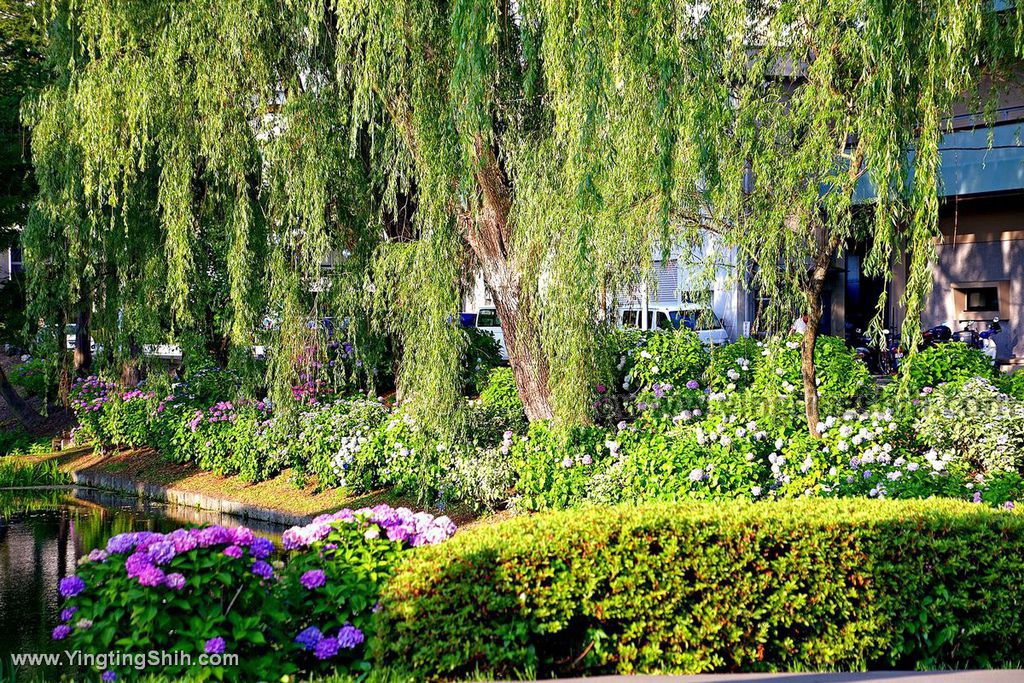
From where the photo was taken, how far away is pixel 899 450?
957 centimetres

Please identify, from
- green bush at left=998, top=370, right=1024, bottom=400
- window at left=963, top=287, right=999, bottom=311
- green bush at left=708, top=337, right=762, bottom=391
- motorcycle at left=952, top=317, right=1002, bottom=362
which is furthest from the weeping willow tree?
window at left=963, top=287, right=999, bottom=311

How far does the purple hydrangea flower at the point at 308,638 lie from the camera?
17.5ft

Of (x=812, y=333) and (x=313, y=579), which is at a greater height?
(x=812, y=333)

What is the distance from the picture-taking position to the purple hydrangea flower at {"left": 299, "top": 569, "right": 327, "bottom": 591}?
5.48 meters

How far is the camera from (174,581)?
16.7ft

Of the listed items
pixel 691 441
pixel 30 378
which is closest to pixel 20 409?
pixel 30 378

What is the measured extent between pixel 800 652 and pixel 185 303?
34.4ft

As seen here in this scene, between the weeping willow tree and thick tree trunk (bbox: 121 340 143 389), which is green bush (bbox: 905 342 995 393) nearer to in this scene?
the weeping willow tree

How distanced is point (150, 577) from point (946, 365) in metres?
9.06

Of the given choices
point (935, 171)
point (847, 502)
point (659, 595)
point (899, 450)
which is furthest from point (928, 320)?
point (659, 595)

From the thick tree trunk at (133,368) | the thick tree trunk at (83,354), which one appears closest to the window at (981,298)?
the thick tree trunk at (133,368)

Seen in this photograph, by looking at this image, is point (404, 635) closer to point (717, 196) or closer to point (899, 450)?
point (717, 196)

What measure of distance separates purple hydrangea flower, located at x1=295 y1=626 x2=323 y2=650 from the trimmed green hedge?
14.7 inches

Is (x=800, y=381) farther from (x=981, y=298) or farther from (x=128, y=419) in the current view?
(x=981, y=298)
